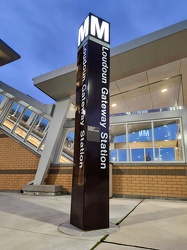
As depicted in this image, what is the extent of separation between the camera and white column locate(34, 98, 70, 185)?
26.1 feet

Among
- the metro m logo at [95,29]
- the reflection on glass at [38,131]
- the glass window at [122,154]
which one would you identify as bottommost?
the glass window at [122,154]

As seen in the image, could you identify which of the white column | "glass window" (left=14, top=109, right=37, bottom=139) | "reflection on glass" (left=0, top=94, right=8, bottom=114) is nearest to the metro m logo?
the white column

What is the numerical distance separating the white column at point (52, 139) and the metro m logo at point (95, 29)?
5.23 meters

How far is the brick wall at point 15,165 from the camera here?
343 inches

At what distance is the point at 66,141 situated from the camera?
28.7 ft

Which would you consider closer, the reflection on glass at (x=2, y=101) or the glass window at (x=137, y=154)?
the glass window at (x=137, y=154)

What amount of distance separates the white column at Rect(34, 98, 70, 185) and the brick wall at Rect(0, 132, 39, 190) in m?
0.83

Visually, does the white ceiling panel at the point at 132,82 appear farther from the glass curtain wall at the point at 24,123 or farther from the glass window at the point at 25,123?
the glass window at the point at 25,123

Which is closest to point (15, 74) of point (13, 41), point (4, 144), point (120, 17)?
point (13, 41)

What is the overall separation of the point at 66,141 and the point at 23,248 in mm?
6892

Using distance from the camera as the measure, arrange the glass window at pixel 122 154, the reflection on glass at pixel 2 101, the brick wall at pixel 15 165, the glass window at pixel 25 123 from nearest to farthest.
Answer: the glass window at pixel 122 154, the brick wall at pixel 15 165, the glass window at pixel 25 123, the reflection on glass at pixel 2 101

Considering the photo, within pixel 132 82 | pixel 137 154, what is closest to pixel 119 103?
pixel 132 82

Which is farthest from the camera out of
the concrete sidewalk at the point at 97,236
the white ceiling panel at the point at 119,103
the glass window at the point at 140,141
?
the white ceiling panel at the point at 119,103

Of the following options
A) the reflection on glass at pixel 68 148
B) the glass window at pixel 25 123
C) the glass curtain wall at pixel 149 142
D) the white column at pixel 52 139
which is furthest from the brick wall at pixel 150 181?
the glass window at pixel 25 123
